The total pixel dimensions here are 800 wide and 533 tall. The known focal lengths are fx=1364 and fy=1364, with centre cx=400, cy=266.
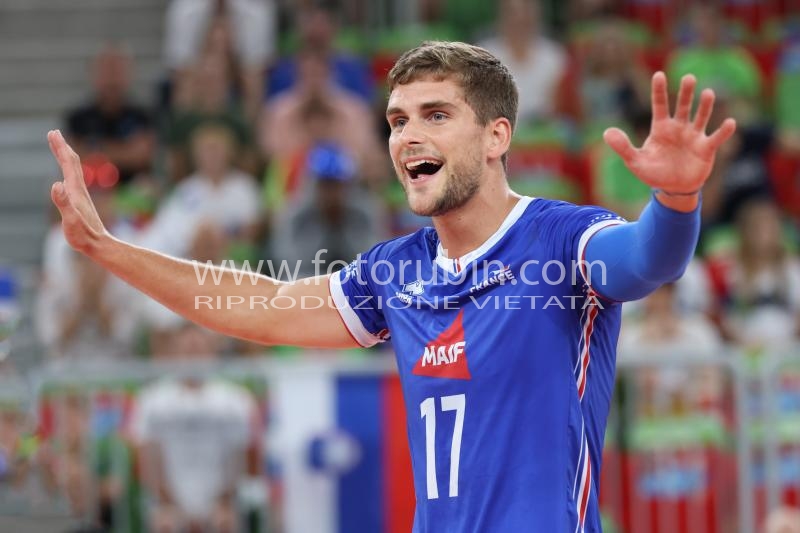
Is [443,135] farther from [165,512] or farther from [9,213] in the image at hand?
[9,213]

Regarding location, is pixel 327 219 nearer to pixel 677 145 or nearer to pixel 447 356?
pixel 447 356

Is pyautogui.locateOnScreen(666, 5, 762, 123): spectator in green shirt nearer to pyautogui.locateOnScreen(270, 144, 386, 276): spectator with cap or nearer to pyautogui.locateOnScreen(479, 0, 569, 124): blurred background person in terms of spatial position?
pyautogui.locateOnScreen(479, 0, 569, 124): blurred background person

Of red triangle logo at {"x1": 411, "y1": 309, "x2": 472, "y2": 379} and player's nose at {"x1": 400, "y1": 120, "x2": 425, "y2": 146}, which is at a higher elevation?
player's nose at {"x1": 400, "y1": 120, "x2": 425, "y2": 146}

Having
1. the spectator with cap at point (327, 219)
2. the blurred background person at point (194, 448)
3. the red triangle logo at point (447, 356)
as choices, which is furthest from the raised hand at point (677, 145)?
the spectator with cap at point (327, 219)

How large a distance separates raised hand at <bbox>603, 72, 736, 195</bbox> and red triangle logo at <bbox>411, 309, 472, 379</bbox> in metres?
0.85

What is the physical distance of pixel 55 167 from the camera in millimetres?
13828

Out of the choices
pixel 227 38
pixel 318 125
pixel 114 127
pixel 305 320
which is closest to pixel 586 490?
pixel 305 320

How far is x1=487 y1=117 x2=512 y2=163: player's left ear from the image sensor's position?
175 inches

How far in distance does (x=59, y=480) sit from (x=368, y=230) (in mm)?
3258

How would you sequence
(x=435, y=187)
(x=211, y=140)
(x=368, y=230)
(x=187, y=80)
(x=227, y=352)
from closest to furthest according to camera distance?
(x=435, y=187)
(x=227, y=352)
(x=368, y=230)
(x=211, y=140)
(x=187, y=80)

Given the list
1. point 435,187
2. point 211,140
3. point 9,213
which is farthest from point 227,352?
point 435,187

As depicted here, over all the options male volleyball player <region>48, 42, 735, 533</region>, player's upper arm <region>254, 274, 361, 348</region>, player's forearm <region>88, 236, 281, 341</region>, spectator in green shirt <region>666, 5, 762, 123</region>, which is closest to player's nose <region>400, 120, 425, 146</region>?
male volleyball player <region>48, 42, 735, 533</region>

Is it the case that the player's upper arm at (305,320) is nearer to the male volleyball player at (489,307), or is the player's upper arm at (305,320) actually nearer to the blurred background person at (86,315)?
the male volleyball player at (489,307)

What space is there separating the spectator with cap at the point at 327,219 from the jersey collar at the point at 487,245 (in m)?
6.19
